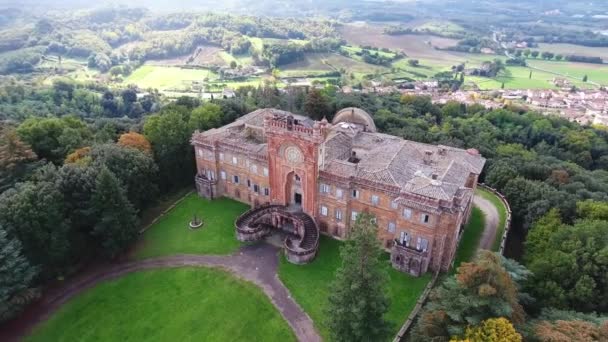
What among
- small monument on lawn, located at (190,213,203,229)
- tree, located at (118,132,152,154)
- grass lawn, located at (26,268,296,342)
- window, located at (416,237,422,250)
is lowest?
grass lawn, located at (26,268,296,342)

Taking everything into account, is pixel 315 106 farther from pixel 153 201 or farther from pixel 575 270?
pixel 575 270

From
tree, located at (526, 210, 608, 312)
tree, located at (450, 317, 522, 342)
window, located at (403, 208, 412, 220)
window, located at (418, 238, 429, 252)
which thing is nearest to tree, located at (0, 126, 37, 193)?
window, located at (403, 208, 412, 220)

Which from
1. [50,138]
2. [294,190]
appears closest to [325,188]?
[294,190]

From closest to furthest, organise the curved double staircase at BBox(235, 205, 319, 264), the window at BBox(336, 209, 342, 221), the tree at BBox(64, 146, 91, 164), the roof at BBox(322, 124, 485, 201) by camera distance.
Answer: the roof at BBox(322, 124, 485, 201) → the curved double staircase at BBox(235, 205, 319, 264) → the window at BBox(336, 209, 342, 221) → the tree at BBox(64, 146, 91, 164)

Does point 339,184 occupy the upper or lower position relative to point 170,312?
upper

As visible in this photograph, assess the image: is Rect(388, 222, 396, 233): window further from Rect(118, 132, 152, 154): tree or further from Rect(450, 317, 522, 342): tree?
Rect(118, 132, 152, 154): tree

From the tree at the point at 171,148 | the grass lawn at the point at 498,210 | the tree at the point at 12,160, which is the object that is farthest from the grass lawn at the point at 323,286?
the tree at the point at 12,160

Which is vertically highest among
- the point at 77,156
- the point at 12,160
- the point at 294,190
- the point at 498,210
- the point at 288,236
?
the point at 12,160
